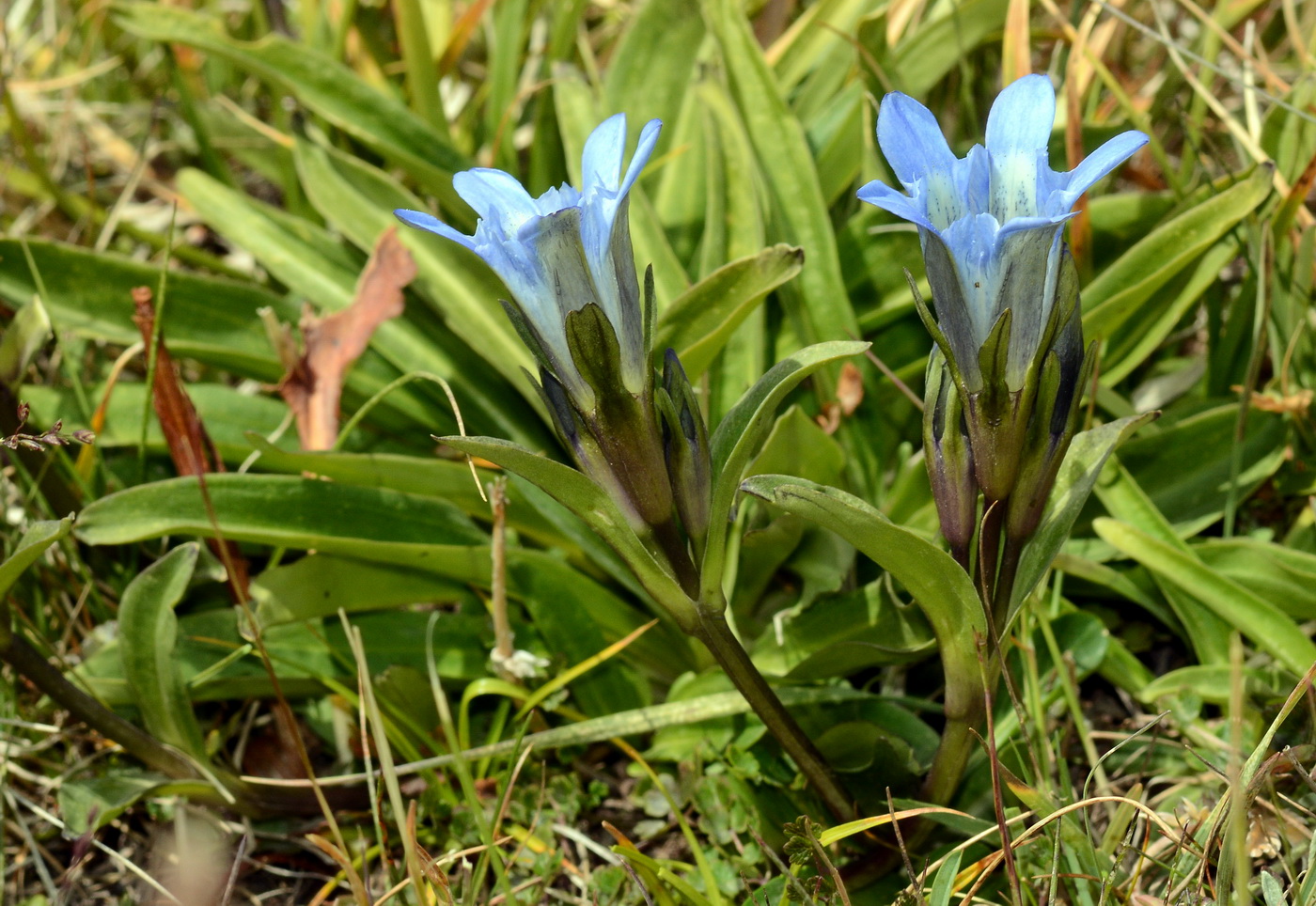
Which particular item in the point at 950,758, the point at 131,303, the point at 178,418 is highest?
the point at 131,303

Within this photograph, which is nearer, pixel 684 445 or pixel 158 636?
pixel 684 445

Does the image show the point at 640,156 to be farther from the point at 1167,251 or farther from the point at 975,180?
the point at 1167,251

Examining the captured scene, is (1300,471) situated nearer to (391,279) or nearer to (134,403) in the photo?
(391,279)

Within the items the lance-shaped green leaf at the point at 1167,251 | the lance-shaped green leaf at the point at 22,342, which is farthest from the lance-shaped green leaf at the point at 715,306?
the lance-shaped green leaf at the point at 22,342

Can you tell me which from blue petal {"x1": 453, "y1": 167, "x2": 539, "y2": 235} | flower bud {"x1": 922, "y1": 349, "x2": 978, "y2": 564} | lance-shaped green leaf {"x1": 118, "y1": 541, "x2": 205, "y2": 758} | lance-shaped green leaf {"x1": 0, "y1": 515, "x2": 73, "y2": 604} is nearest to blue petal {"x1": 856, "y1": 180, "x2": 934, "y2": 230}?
flower bud {"x1": 922, "y1": 349, "x2": 978, "y2": 564}

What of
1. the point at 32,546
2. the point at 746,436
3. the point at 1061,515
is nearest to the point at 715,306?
the point at 746,436

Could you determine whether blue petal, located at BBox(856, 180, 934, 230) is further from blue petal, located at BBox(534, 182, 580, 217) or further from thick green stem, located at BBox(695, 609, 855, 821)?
thick green stem, located at BBox(695, 609, 855, 821)

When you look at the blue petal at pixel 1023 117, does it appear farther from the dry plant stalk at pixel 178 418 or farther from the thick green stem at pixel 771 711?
the dry plant stalk at pixel 178 418
